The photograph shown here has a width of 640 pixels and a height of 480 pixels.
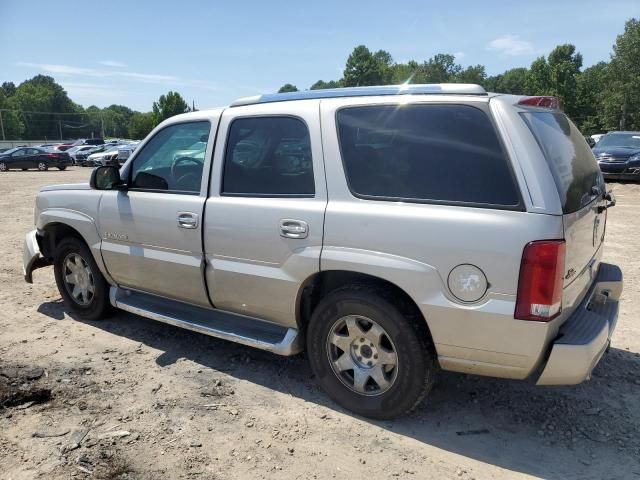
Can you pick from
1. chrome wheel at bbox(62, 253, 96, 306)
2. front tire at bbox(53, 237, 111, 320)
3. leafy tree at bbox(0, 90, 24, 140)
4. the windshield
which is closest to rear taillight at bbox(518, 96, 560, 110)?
front tire at bbox(53, 237, 111, 320)

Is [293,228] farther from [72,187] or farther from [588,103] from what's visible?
[588,103]

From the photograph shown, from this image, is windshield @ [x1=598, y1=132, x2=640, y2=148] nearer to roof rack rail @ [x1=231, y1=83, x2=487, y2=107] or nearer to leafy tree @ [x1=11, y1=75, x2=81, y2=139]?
roof rack rail @ [x1=231, y1=83, x2=487, y2=107]

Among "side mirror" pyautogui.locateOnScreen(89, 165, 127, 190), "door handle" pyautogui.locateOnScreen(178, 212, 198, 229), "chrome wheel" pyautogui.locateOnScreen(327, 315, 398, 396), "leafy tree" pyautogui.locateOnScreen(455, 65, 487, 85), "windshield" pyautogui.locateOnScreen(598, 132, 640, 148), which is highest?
"leafy tree" pyautogui.locateOnScreen(455, 65, 487, 85)

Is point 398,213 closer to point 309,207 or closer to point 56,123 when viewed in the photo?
point 309,207

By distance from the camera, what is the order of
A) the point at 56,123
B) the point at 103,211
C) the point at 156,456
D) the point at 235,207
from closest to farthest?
the point at 156,456 < the point at 235,207 < the point at 103,211 < the point at 56,123

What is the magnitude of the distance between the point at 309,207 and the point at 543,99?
62.6 inches

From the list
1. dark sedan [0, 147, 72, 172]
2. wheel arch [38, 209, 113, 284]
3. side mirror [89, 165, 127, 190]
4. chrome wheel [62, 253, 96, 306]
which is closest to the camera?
side mirror [89, 165, 127, 190]

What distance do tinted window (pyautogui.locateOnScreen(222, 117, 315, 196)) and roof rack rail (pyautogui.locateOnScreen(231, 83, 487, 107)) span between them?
0.20m

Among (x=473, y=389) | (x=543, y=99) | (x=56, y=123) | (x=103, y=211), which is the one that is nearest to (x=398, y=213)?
(x=543, y=99)

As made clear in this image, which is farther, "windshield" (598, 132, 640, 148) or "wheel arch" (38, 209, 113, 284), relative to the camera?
"windshield" (598, 132, 640, 148)

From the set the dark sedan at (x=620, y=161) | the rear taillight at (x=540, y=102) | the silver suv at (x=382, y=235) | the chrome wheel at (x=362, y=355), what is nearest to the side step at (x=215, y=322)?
the silver suv at (x=382, y=235)

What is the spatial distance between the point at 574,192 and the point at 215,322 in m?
2.59

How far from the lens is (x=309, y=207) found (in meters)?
3.26

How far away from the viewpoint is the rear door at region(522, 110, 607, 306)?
9.01 ft
